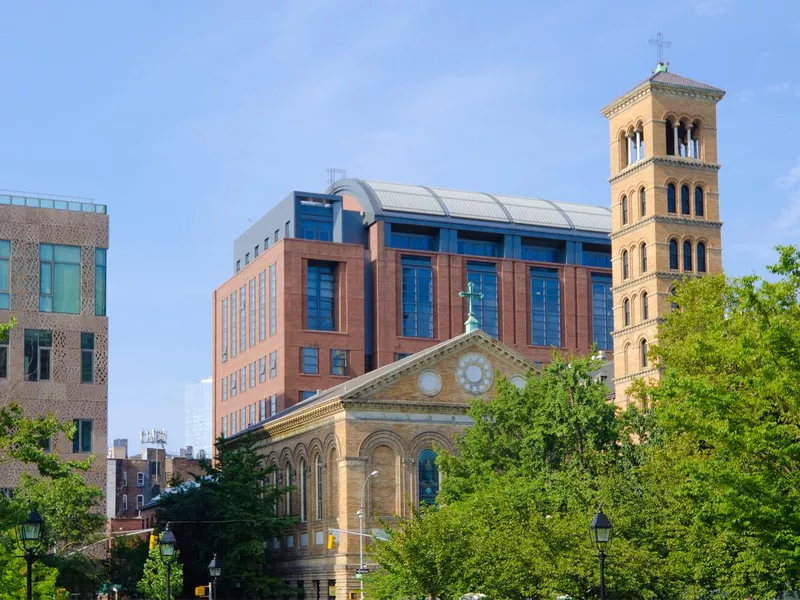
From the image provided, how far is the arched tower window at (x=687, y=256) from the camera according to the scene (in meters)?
80.8

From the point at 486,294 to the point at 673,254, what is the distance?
47.5 metres

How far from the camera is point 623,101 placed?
83.5 meters

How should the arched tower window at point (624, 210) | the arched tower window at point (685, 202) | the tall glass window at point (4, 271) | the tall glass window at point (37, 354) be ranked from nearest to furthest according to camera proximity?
the tall glass window at point (4, 271) < the tall glass window at point (37, 354) < the arched tower window at point (685, 202) < the arched tower window at point (624, 210)

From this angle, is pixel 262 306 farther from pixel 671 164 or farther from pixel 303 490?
pixel 671 164

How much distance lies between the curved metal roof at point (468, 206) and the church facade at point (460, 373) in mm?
42213

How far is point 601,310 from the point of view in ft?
433

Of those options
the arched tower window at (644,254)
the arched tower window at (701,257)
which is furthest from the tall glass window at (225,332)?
the arched tower window at (701,257)

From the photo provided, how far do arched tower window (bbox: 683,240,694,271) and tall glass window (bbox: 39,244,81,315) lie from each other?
113ft

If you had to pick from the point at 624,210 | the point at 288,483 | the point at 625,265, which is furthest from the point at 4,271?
the point at 624,210

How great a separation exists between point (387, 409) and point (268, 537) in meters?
10.6

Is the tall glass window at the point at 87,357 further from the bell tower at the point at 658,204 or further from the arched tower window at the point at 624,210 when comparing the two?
the arched tower window at the point at 624,210

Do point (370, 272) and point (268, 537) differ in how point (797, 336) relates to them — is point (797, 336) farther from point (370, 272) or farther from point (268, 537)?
point (370, 272)

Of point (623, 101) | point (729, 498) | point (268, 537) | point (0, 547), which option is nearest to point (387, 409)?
point (268, 537)

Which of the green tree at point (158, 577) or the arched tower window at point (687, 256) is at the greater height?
the arched tower window at point (687, 256)
